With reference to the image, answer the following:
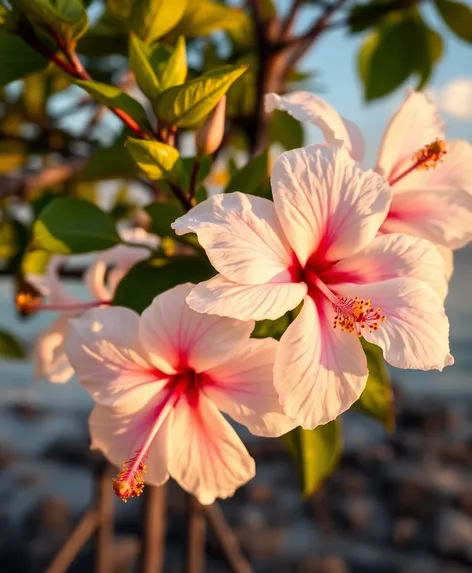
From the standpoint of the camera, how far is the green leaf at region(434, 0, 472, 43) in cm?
73

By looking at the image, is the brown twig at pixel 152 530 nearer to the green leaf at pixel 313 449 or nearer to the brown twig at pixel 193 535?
the brown twig at pixel 193 535

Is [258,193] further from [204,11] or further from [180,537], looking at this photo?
[180,537]

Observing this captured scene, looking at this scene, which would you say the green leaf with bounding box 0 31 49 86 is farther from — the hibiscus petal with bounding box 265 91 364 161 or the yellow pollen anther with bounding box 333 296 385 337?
the yellow pollen anther with bounding box 333 296 385 337

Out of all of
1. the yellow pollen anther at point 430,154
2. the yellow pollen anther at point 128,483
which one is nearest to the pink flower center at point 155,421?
the yellow pollen anther at point 128,483

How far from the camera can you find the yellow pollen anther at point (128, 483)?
381 millimetres

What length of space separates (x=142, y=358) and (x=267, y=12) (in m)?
0.61

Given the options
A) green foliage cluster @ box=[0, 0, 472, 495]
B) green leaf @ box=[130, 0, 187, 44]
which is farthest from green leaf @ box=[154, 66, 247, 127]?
green leaf @ box=[130, 0, 187, 44]

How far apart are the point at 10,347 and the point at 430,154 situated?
0.51 meters

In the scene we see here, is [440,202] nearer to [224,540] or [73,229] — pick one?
[73,229]

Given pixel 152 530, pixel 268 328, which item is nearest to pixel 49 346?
pixel 268 328

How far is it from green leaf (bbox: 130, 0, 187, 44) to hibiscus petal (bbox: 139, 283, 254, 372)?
199 mm

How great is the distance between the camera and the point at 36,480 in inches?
126

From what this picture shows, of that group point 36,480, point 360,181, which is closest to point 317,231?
point 360,181

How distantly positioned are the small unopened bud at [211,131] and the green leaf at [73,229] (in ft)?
0.40
